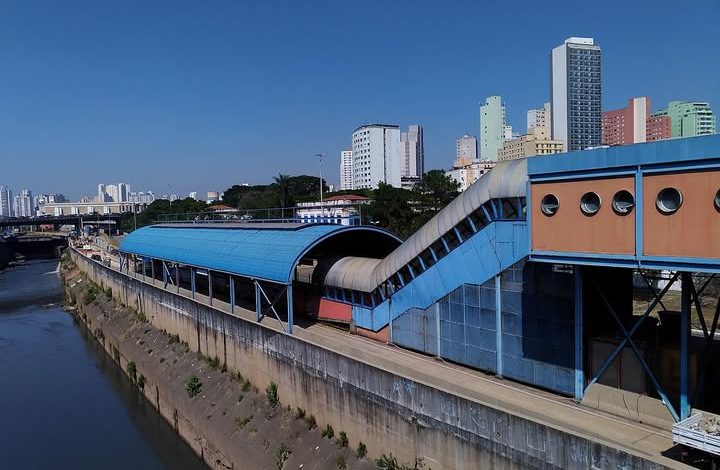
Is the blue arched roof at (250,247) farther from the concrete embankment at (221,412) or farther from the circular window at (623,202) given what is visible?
the circular window at (623,202)

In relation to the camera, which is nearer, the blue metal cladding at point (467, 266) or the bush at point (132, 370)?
the blue metal cladding at point (467, 266)

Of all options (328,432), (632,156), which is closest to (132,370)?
(328,432)

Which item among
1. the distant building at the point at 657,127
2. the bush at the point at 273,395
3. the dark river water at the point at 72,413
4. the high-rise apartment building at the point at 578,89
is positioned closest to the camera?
the bush at the point at 273,395

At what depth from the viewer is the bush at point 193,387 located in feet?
98.3

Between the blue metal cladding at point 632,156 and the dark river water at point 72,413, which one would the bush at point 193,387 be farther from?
the blue metal cladding at point 632,156

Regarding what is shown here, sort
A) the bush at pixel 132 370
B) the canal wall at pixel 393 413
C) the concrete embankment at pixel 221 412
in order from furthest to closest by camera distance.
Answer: the bush at pixel 132 370 < the concrete embankment at pixel 221 412 < the canal wall at pixel 393 413

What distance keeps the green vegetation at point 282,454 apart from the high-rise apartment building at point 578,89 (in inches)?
4955

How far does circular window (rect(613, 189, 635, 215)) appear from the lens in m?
13.9

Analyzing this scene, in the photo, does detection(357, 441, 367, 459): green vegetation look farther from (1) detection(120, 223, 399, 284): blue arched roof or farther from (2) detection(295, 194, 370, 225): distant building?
(2) detection(295, 194, 370, 225): distant building

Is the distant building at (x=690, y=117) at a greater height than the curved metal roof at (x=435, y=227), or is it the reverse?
the distant building at (x=690, y=117)

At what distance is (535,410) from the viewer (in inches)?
653

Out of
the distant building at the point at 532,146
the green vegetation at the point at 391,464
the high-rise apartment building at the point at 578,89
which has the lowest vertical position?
the green vegetation at the point at 391,464

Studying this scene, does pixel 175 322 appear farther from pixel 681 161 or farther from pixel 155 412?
pixel 681 161

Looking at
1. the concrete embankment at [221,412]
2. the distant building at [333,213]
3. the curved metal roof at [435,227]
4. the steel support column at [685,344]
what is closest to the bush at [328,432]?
the concrete embankment at [221,412]
